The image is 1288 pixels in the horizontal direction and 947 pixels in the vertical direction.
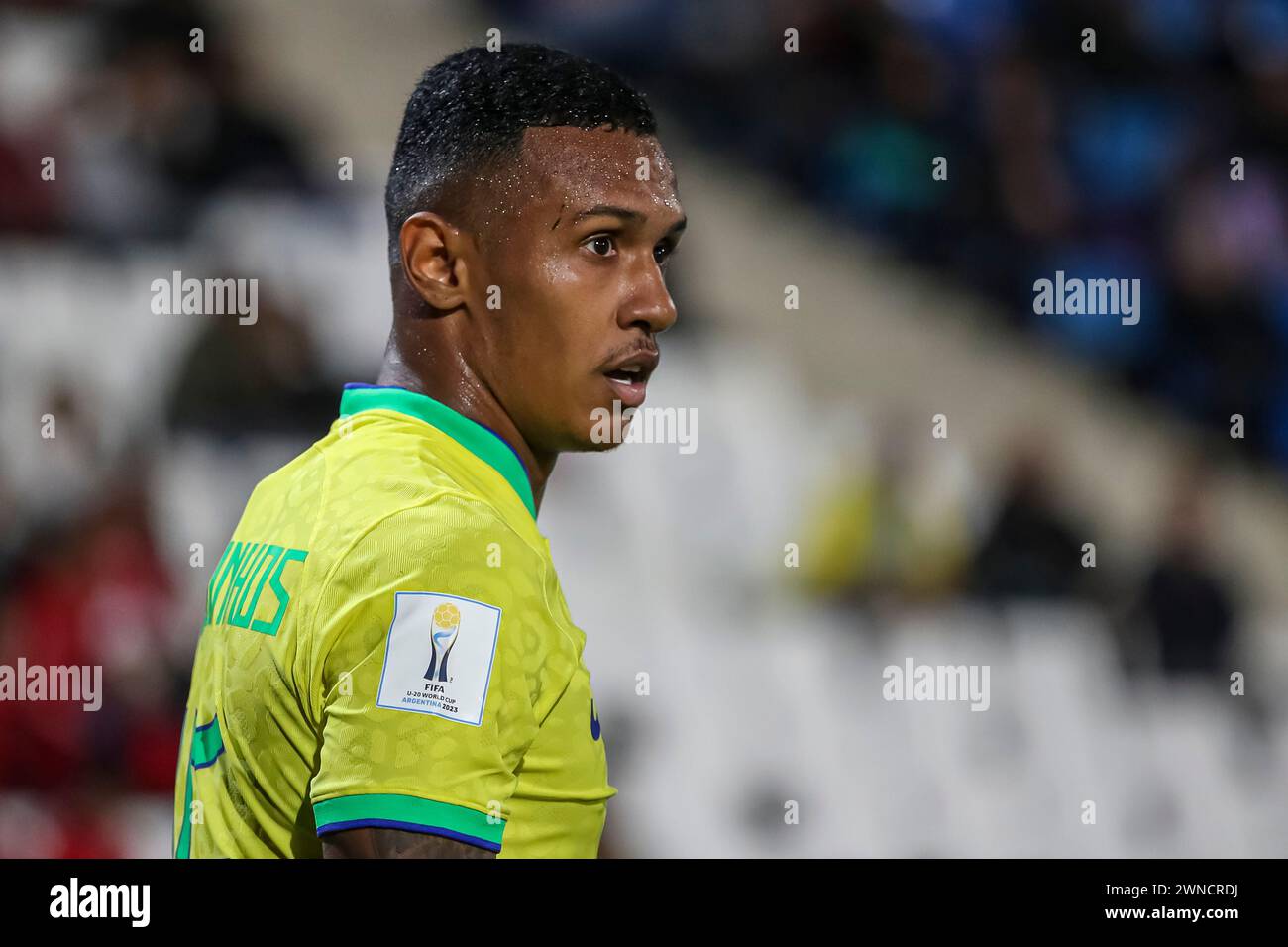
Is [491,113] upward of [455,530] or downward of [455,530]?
upward

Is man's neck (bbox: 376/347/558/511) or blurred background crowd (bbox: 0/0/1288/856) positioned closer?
man's neck (bbox: 376/347/558/511)

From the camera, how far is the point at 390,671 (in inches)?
60.0

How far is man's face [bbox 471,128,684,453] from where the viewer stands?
75.3 inches

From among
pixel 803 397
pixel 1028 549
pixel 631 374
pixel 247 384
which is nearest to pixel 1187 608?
pixel 1028 549

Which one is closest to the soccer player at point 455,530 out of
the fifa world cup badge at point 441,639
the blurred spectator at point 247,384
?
the fifa world cup badge at point 441,639

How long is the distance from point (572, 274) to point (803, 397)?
5.04m

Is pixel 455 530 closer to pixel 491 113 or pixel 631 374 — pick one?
pixel 631 374

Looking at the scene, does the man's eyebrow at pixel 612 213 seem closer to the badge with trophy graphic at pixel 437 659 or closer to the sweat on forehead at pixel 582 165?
the sweat on forehead at pixel 582 165

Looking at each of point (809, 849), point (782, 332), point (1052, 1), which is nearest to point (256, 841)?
point (809, 849)

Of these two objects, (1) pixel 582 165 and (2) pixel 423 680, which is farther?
(1) pixel 582 165

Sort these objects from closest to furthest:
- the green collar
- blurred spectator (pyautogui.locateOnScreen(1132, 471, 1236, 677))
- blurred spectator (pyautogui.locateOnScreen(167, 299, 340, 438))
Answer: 1. the green collar
2. blurred spectator (pyautogui.locateOnScreen(167, 299, 340, 438))
3. blurred spectator (pyautogui.locateOnScreen(1132, 471, 1236, 677))

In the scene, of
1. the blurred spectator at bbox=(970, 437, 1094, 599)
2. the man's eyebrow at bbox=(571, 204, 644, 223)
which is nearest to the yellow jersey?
the man's eyebrow at bbox=(571, 204, 644, 223)

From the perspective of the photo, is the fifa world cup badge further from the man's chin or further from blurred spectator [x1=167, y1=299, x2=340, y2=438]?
blurred spectator [x1=167, y1=299, x2=340, y2=438]

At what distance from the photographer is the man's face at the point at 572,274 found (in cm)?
191
